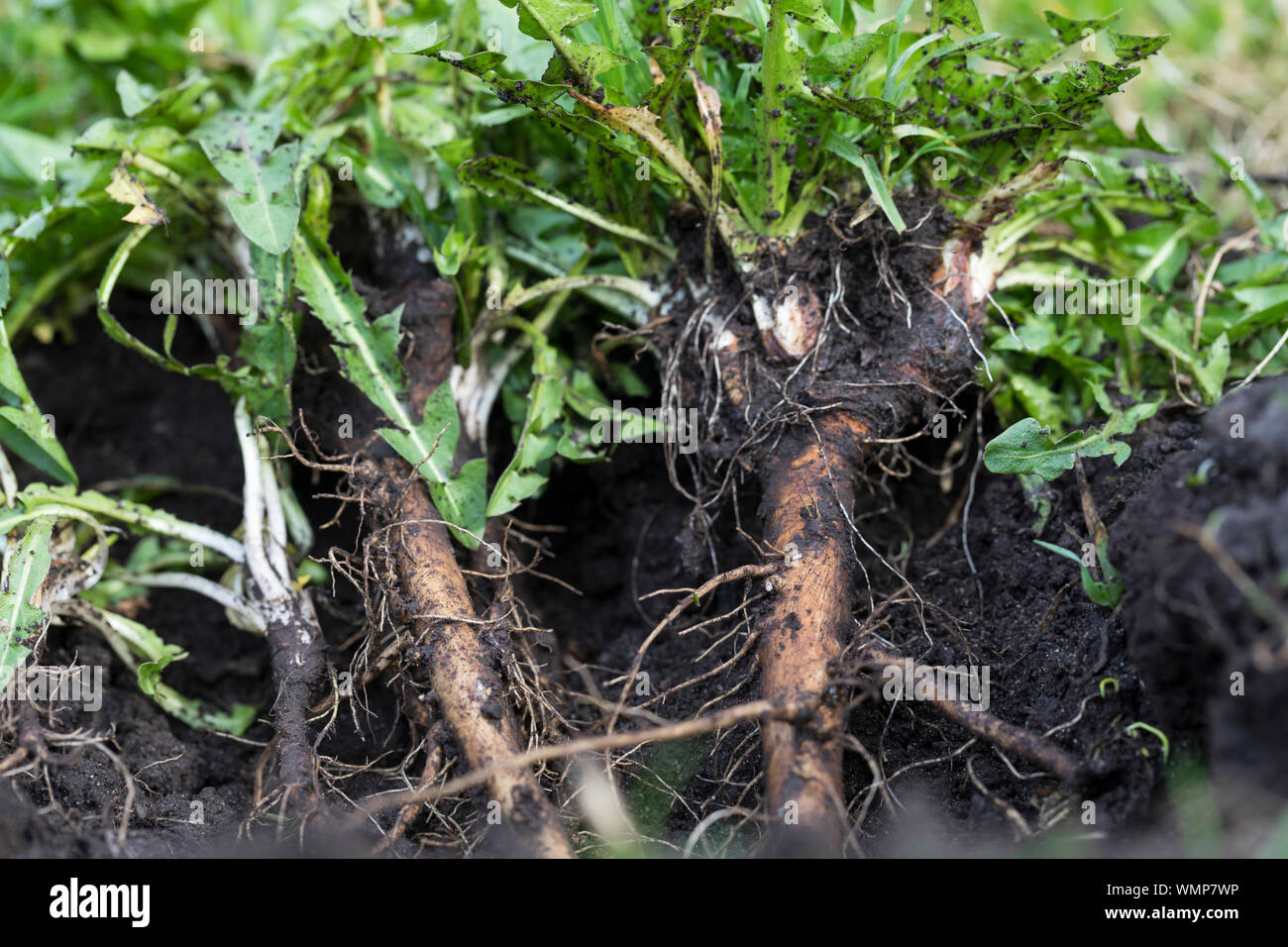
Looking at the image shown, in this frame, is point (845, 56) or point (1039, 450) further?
point (845, 56)

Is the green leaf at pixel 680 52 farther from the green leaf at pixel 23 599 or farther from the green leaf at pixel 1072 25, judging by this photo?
the green leaf at pixel 23 599

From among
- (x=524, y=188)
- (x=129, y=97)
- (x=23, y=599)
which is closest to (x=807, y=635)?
(x=524, y=188)

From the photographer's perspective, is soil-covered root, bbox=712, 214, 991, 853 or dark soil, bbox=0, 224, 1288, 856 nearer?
dark soil, bbox=0, 224, 1288, 856

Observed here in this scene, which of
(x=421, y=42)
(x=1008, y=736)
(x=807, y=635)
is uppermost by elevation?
(x=421, y=42)

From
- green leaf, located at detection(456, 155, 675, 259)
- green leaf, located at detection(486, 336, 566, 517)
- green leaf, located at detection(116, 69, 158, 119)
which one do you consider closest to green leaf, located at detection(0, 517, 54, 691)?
green leaf, located at detection(486, 336, 566, 517)

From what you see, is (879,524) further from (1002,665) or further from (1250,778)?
(1250,778)

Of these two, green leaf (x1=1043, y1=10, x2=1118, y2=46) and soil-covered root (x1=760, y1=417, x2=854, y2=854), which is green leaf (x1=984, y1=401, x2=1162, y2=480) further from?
green leaf (x1=1043, y1=10, x2=1118, y2=46)

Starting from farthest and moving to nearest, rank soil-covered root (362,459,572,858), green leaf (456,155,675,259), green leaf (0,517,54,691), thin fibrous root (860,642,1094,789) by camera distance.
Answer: green leaf (456,155,675,259)
green leaf (0,517,54,691)
soil-covered root (362,459,572,858)
thin fibrous root (860,642,1094,789)

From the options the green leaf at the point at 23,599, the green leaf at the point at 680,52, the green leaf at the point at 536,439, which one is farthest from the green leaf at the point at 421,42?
the green leaf at the point at 23,599

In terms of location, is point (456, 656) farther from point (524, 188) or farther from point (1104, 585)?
point (1104, 585)

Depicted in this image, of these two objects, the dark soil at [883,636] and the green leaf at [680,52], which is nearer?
the dark soil at [883,636]

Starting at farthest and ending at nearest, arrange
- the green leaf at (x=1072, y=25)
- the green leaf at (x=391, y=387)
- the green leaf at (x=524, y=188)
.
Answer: the green leaf at (x=524, y=188) → the green leaf at (x=391, y=387) → the green leaf at (x=1072, y=25)
